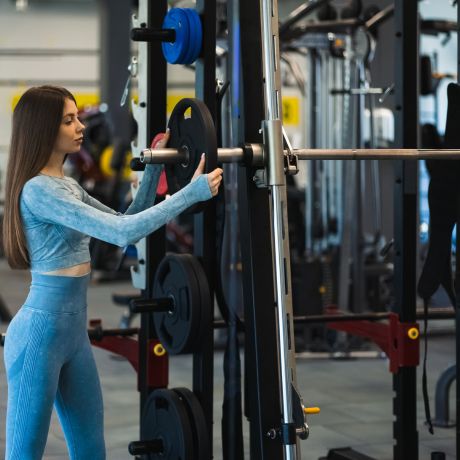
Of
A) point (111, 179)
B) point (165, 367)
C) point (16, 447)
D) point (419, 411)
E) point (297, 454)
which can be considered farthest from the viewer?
point (111, 179)

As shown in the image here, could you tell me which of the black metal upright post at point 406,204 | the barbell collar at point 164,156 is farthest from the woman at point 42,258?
the black metal upright post at point 406,204

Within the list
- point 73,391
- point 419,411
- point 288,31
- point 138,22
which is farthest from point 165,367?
point 288,31

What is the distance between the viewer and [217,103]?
2986mm

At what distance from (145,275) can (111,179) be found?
6918 millimetres

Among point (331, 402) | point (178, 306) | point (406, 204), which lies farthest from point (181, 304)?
point (331, 402)

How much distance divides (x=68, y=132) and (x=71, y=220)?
10.5 inches

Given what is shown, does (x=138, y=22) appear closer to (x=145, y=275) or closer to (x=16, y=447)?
(x=145, y=275)

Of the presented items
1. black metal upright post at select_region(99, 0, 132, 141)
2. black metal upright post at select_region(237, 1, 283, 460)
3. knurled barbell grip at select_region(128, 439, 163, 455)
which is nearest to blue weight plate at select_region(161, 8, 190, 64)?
black metal upright post at select_region(237, 1, 283, 460)

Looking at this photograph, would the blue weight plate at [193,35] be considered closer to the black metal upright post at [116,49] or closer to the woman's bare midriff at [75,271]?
the woman's bare midriff at [75,271]

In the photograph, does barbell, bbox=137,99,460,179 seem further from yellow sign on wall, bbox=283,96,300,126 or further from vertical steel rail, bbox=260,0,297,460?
yellow sign on wall, bbox=283,96,300,126

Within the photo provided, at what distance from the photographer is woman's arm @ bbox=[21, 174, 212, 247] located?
2457 mm

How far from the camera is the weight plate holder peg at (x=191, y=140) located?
2.48 m

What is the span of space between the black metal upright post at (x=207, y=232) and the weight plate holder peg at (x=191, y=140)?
0.16m

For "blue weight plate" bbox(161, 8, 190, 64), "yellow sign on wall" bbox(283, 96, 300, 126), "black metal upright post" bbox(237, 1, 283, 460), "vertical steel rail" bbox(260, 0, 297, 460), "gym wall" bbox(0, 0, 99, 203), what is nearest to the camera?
"vertical steel rail" bbox(260, 0, 297, 460)
